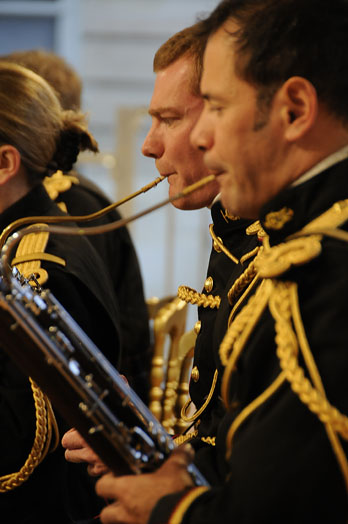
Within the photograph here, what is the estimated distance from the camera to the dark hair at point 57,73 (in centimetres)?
226

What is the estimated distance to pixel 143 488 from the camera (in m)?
0.87

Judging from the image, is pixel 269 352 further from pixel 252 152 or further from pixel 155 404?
pixel 155 404

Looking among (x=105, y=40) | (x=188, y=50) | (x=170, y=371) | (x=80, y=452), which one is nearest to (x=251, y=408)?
(x=80, y=452)

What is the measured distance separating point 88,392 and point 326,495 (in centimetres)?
31

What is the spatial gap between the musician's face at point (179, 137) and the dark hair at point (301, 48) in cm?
48

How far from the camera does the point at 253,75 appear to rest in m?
0.88

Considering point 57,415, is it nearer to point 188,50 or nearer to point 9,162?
point 9,162

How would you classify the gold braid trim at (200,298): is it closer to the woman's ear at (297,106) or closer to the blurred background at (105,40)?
the woman's ear at (297,106)

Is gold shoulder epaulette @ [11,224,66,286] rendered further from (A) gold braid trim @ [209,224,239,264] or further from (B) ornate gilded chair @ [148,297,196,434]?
(B) ornate gilded chair @ [148,297,196,434]

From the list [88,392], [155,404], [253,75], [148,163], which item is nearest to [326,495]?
Answer: [88,392]

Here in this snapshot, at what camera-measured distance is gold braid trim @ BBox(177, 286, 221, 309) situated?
1.27m

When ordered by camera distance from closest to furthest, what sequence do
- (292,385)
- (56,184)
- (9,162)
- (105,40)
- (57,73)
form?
(292,385) → (9,162) → (56,184) → (57,73) → (105,40)

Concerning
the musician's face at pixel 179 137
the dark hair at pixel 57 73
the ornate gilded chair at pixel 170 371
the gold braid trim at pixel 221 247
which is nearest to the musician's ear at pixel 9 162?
the musician's face at pixel 179 137

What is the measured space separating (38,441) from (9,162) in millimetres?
543
